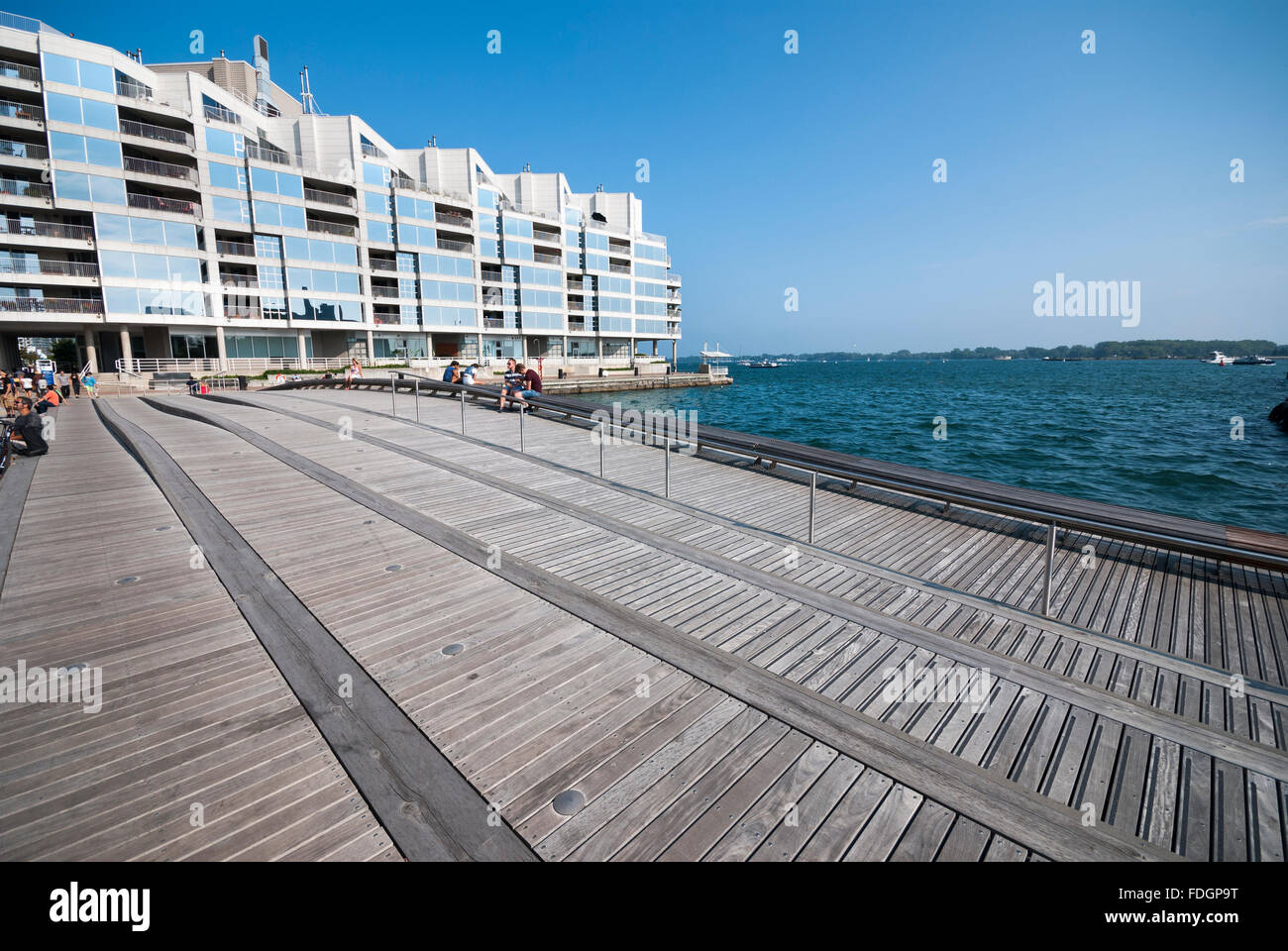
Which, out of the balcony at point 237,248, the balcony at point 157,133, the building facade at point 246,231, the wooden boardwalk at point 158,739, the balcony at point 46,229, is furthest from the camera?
the balcony at point 237,248

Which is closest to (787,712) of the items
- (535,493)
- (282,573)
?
(282,573)

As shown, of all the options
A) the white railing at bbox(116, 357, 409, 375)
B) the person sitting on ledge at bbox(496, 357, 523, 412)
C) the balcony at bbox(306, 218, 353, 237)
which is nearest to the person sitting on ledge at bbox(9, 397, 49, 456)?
the person sitting on ledge at bbox(496, 357, 523, 412)

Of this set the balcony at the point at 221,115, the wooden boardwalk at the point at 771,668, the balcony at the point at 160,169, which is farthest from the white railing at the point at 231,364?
the wooden boardwalk at the point at 771,668

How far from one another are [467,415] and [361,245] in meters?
40.5

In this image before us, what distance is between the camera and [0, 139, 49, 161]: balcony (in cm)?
3372

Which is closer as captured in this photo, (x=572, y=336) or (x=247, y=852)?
(x=247, y=852)

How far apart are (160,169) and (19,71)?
284 inches

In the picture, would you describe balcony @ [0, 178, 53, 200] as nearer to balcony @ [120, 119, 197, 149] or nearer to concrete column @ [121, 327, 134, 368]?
balcony @ [120, 119, 197, 149]

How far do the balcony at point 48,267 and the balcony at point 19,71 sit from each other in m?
10.2

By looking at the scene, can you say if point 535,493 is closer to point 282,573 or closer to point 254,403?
point 282,573

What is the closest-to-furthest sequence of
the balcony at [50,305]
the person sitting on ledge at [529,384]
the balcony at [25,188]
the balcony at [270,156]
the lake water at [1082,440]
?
the person sitting on ledge at [529,384] → the lake water at [1082,440] → the balcony at [25,188] → the balcony at [50,305] → the balcony at [270,156]

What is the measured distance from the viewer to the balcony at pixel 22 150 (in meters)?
33.7

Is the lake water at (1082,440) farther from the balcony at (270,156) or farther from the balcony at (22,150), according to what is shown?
the balcony at (22,150)

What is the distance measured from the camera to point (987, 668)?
Answer: 516 cm
